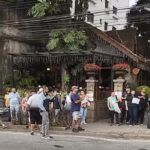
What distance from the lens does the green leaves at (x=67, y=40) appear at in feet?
103

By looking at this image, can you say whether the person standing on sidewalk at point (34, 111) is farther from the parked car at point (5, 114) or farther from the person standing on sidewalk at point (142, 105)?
the person standing on sidewalk at point (142, 105)

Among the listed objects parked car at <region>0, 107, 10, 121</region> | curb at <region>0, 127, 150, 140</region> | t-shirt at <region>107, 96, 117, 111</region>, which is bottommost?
curb at <region>0, 127, 150, 140</region>

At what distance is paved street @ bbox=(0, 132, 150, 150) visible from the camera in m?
17.2

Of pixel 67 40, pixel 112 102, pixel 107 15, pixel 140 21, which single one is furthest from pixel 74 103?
pixel 107 15

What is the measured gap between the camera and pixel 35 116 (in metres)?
21.0

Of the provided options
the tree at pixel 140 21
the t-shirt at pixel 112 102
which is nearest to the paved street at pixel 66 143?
the t-shirt at pixel 112 102

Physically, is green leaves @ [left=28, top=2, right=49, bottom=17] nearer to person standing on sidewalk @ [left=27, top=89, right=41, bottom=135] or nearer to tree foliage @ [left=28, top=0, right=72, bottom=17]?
tree foliage @ [left=28, top=0, right=72, bottom=17]

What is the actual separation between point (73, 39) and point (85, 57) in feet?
6.01

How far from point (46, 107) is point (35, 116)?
0.67 meters

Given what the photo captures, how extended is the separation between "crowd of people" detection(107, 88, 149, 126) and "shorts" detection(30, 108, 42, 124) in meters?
4.44

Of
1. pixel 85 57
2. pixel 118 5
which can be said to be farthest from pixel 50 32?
pixel 118 5

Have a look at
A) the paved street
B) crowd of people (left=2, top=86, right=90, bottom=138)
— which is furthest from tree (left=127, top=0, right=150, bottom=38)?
the paved street

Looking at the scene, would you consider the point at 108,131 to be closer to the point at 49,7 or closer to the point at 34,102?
the point at 34,102

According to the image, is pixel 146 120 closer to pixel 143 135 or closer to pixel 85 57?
pixel 143 135
